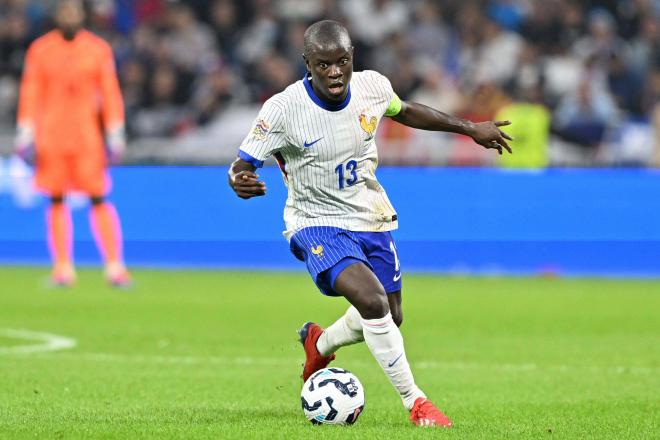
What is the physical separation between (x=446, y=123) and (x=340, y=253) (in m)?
0.97

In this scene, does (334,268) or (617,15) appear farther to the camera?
(617,15)

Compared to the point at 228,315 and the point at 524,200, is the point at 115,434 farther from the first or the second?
the point at 524,200

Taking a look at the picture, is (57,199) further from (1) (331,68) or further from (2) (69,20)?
(1) (331,68)

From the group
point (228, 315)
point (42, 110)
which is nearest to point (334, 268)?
point (228, 315)

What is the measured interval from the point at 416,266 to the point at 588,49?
4.67 metres

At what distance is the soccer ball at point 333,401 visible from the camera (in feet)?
20.3

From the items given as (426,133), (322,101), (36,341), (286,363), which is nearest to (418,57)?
(426,133)

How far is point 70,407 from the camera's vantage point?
6.74 m

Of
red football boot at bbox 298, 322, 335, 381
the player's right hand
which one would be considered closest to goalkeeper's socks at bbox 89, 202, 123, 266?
red football boot at bbox 298, 322, 335, 381

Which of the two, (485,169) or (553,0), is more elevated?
(553,0)

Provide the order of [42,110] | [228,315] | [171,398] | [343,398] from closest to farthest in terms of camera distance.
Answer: [343,398] → [171,398] → [228,315] → [42,110]

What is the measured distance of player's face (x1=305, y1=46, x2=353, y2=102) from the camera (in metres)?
6.29

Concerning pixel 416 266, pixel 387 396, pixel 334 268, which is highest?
pixel 334 268

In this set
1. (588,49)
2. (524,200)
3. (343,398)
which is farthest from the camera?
(588,49)
